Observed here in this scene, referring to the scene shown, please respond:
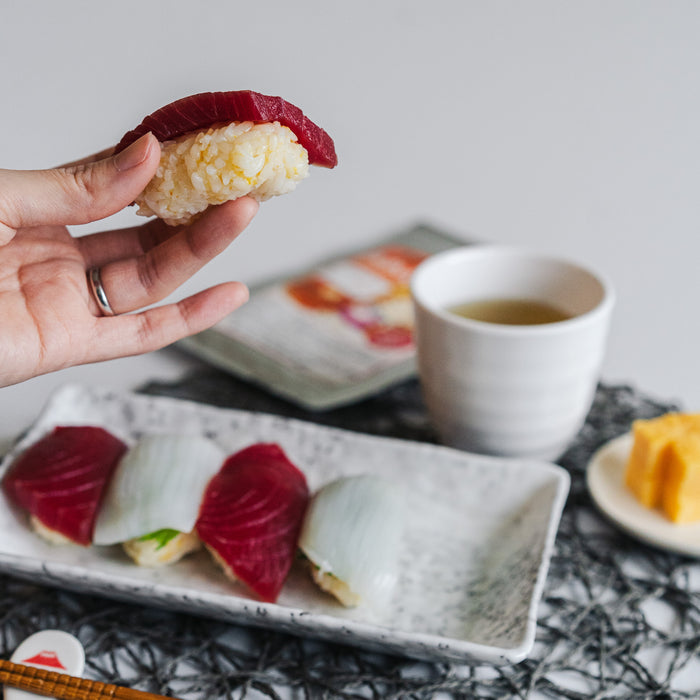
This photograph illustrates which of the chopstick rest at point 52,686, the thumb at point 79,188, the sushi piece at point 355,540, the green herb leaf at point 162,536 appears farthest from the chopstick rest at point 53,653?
the thumb at point 79,188

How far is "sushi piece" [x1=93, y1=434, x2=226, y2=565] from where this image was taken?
0.84m

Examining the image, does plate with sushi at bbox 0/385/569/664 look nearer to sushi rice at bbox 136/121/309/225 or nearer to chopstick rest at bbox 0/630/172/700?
chopstick rest at bbox 0/630/172/700

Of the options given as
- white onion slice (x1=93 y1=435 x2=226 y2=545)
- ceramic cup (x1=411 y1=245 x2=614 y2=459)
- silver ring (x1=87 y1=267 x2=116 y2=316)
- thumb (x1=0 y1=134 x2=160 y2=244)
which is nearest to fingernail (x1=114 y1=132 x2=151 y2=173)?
thumb (x1=0 y1=134 x2=160 y2=244)

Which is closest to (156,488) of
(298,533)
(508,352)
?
(298,533)

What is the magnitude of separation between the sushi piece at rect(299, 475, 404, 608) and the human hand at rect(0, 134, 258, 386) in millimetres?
223

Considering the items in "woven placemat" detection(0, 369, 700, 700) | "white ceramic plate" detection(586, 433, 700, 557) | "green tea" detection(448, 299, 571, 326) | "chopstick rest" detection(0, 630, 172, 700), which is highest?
"green tea" detection(448, 299, 571, 326)

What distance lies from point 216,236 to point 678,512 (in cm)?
58

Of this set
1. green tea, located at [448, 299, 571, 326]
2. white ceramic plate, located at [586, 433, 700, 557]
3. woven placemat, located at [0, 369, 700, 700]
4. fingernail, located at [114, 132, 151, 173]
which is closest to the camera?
fingernail, located at [114, 132, 151, 173]

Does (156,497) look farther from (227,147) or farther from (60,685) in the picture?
(227,147)

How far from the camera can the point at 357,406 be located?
120cm

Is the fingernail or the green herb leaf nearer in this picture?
the fingernail

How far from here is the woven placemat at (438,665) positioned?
78 cm

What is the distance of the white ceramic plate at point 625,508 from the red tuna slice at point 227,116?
1.71 ft

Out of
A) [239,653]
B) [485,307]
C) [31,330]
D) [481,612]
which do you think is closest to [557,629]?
[481,612]
